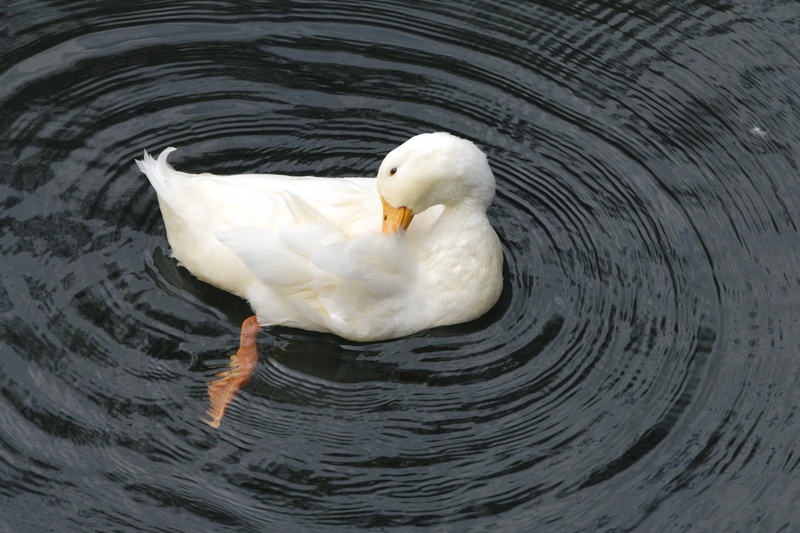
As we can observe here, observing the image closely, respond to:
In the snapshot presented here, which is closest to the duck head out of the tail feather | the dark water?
the dark water

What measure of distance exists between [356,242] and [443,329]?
0.72 metres

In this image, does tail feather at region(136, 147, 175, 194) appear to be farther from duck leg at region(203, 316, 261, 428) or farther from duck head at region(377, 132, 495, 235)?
duck head at region(377, 132, 495, 235)

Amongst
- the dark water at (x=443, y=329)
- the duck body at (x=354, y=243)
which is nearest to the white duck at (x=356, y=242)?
the duck body at (x=354, y=243)

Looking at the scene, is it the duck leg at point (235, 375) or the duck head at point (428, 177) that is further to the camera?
the duck head at point (428, 177)

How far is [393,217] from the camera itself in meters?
5.80

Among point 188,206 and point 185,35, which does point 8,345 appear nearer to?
point 188,206

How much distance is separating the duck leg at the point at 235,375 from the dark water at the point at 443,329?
0.24 ft

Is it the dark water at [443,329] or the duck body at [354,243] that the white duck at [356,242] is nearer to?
the duck body at [354,243]

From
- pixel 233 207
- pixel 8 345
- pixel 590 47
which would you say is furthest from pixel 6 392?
pixel 590 47

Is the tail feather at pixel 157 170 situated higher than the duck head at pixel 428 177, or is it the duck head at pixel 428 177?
the tail feather at pixel 157 170

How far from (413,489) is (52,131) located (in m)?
3.39

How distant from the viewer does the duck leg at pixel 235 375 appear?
5543mm

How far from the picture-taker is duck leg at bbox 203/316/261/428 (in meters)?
5.54

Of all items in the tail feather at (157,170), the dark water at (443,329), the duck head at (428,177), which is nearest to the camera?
the dark water at (443,329)
